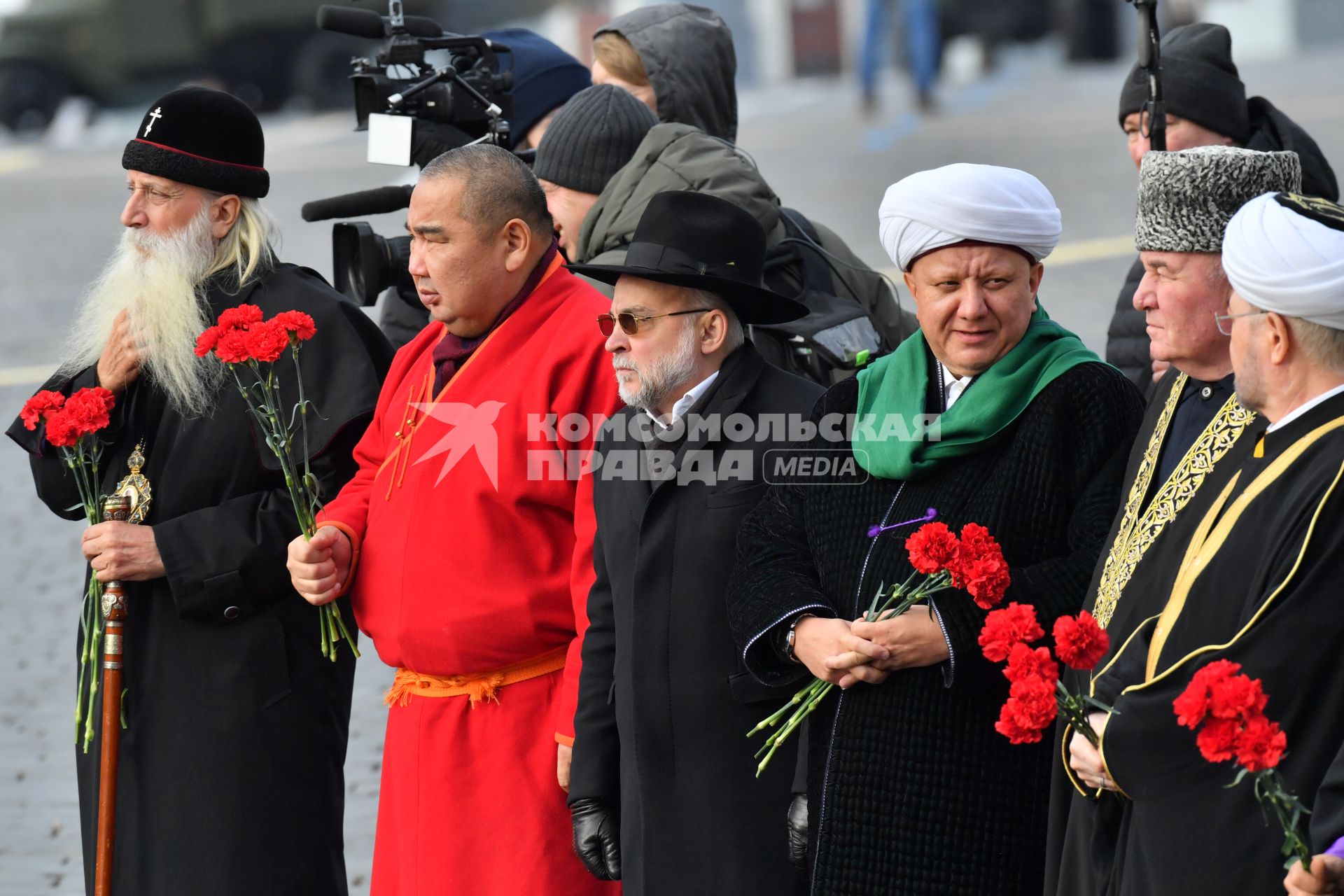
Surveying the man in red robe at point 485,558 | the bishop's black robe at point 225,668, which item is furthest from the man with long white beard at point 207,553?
the man in red robe at point 485,558

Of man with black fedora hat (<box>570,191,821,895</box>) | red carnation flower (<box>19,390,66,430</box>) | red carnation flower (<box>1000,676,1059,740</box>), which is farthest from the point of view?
red carnation flower (<box>19,390,66,430</box>)

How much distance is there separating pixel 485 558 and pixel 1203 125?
2188mm

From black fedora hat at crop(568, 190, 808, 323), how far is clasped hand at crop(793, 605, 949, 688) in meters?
0.76

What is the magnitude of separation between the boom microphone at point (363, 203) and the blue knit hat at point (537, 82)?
1.03 metres

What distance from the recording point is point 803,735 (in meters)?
3.50

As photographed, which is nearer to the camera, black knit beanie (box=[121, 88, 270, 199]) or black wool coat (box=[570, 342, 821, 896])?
black wool coat (box=[570, 342, 821, 896])

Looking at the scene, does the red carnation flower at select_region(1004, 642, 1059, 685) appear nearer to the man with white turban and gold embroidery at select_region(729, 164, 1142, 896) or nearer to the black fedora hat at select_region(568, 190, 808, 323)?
the man with white turban and gold embroidery at select_region(729, 164, 1142, 896)

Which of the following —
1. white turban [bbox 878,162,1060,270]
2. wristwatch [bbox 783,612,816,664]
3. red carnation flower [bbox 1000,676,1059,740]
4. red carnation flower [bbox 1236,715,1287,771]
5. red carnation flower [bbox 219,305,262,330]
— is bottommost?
wristwatch [bbox 783,612,816,664]

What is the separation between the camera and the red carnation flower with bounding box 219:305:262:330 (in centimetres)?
392

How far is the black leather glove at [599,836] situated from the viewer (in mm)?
3748

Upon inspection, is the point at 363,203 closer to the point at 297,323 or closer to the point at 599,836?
the point at 297,323

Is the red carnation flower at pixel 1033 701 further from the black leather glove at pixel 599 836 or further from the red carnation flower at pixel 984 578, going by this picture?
A: the black leather glove at pixel 599 836

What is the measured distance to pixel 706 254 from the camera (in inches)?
145

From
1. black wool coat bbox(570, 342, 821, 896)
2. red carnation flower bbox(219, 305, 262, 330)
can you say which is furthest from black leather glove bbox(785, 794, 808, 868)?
red carnation flower bbox(219, 305, 262, 330)
